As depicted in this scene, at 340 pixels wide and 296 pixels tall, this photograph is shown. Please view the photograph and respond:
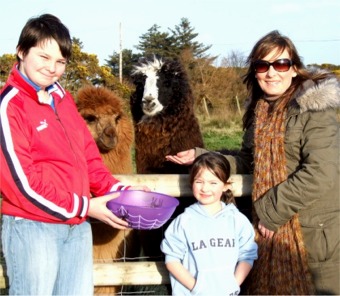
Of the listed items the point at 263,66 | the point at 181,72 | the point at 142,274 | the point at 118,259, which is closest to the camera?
the point at 263,66

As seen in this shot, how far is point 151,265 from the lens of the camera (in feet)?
12.2

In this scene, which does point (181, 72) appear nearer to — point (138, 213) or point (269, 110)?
point (269, 110)

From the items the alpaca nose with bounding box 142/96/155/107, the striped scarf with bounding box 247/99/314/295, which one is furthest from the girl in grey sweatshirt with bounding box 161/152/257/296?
the alpaca nose with bounding box 142/96/155/107

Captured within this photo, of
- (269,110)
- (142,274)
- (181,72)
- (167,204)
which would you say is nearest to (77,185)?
(167,204)

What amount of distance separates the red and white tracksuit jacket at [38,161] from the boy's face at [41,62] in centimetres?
5

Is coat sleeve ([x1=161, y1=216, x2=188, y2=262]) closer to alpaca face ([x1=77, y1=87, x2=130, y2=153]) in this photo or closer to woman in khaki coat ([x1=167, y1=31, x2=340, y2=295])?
woman in khaki coat ([x1=167, y1=31, x2=340, y2=295])

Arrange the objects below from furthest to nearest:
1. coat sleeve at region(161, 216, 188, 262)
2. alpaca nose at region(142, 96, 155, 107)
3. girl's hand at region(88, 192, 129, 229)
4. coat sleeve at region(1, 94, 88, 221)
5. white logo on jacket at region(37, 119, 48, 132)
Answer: alpaca nose at region(142, 96, 155, 107) < coat sleeve at region(161, 216, 188, 262) < girl's hand at region(88, 192, 129, 229) < white logo on jacket at region(37, 119, 48, 132) < coat sleeve at region(1, 94, 88, 221)

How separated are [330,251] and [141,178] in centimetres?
129

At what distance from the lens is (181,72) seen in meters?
5.80

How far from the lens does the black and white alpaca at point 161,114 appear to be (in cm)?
546

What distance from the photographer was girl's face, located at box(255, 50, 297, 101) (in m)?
3.42

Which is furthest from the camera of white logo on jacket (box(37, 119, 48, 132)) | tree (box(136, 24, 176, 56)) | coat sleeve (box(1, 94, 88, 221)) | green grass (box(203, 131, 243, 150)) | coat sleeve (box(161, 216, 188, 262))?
tree (box(136, 24, 176, 56))

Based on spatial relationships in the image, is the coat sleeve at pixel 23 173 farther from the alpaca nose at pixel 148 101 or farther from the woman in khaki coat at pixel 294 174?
the alpaca nose at pixel 148 101

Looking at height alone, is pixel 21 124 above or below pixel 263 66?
below
